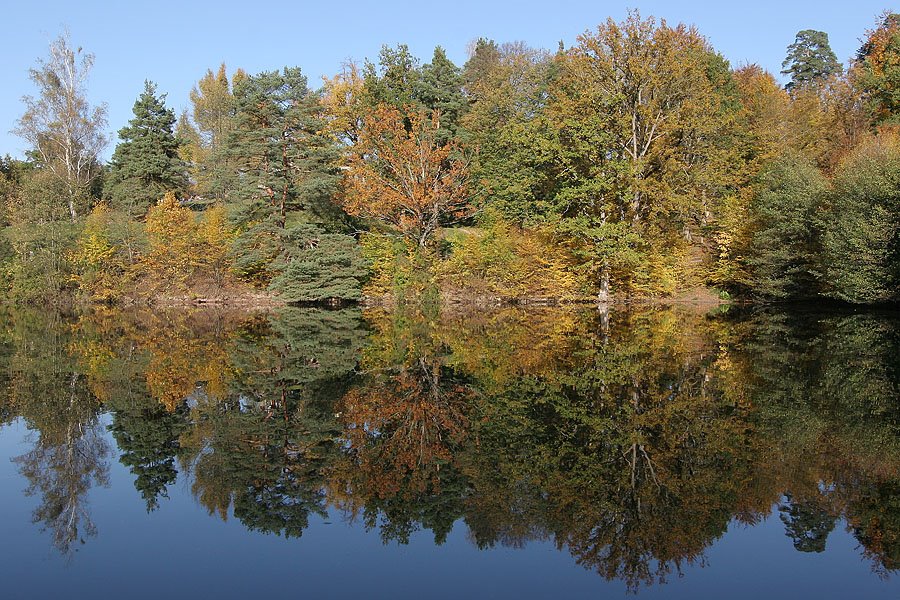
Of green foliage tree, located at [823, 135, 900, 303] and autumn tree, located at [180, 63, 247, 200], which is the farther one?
autumn tree, located at [180, 63, 247, 200]

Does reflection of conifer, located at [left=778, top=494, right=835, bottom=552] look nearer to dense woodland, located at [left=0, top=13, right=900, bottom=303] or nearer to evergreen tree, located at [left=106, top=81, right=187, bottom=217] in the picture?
dense woodland, located at [left=0, top=13, right=900, bottom=303]

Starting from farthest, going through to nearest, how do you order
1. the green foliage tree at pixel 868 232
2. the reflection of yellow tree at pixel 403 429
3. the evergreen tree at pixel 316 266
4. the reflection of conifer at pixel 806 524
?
the evergreen tree at pixel 316 266, the green foliage tree at pixel 868 232, the reflection of yellow tree at pixel 403 429, the reflection of conifer at pixel 806 524

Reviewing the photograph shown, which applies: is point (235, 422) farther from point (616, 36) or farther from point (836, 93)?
point (836, 93)

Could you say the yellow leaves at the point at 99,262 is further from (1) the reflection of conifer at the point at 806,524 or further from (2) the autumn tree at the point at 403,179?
(1) the reflection of conifer at the point at 806,524

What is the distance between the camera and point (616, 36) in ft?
93.6

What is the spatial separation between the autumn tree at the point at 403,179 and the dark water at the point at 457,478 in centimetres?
2102

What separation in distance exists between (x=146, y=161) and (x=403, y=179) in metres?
19.4

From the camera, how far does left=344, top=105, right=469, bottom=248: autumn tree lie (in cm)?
3397

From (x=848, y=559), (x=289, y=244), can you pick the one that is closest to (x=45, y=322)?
(x=289, y=244)

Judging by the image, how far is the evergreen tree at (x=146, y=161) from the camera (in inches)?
1679

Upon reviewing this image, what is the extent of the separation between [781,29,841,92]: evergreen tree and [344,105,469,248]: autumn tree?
45809 millimetres

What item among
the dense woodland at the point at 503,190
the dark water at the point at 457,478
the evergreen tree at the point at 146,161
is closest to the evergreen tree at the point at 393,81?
the dense woodland at the point at 503,190

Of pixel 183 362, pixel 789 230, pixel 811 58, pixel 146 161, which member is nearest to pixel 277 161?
pixel 146 161

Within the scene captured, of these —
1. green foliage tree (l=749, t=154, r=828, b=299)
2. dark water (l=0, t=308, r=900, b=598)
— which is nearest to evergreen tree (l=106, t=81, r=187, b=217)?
dark water (l=0, t=308, r=900, b=598)
